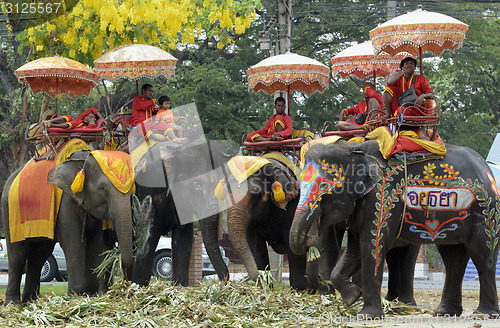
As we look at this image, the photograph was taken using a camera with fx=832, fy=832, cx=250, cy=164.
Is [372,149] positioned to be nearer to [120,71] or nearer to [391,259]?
[391,259]

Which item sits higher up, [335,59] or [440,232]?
[335,59]

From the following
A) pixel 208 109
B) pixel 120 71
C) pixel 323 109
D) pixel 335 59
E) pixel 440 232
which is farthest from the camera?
pixel 323 109

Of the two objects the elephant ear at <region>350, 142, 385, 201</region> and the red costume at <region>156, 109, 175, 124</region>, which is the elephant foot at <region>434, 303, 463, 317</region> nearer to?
the elephant ear at <region>350, 142, 385, 201</region>

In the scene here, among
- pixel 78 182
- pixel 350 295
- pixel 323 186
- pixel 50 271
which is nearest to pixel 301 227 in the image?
pixel 323 186

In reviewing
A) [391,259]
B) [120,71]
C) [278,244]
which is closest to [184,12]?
[120,71]

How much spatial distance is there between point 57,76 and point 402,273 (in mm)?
5715

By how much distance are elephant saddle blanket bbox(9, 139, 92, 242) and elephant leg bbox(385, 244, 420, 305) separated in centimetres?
461

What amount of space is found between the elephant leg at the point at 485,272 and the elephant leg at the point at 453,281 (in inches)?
14.2

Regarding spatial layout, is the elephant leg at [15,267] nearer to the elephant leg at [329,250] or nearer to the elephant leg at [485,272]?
the elephant leg at [329,250]

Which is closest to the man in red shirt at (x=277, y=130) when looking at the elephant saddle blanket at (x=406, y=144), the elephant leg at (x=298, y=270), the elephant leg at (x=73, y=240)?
the elephant leg at (x=298, y=270)

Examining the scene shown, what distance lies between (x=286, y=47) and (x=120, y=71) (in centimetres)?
447

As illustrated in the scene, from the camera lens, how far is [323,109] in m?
21.6

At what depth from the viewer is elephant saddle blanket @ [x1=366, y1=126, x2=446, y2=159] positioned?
29.8ft

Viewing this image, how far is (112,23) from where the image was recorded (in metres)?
13.7
